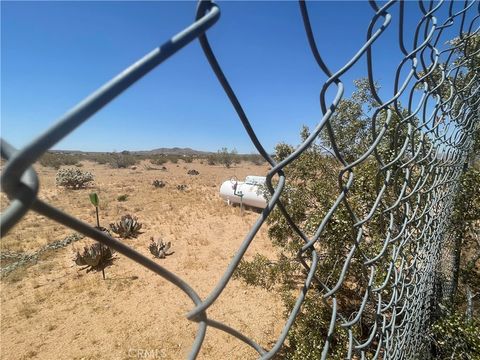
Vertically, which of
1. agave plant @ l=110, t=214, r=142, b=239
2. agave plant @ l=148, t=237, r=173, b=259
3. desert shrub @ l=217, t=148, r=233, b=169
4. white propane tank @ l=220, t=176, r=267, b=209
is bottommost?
agave plant @ l=148, t=237, r=173, b=259

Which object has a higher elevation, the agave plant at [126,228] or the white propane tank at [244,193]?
the white propane tank at [244,193]

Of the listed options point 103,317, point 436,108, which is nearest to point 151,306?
point 103,317

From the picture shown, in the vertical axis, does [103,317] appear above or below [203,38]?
below

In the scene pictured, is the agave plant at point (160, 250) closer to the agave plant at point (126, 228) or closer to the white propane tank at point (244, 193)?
the agave plant at point (126, 228)

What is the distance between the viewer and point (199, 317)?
46 centimetres

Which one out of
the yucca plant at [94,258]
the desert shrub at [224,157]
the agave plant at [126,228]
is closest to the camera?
the yucca plant at [94,258]

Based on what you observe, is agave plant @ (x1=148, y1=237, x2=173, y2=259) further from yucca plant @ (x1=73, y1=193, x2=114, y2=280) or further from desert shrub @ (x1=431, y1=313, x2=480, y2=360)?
desert shrub @ (x1=431, y1=313, x2=480, y2=360)

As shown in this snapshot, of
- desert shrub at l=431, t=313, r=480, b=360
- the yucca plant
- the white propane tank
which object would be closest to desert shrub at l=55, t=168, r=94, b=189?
the white propane tank

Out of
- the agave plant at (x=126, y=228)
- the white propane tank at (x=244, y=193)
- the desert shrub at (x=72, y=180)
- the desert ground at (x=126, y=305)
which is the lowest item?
the desert ground at (x=126, y=305)

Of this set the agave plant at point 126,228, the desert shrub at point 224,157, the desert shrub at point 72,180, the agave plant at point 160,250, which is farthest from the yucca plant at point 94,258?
the desert shrub at point 224,157

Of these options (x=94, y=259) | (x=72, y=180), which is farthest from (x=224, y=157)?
(x=94, y=259)

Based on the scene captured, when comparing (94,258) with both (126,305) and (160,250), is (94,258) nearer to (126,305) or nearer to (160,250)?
(160,250)

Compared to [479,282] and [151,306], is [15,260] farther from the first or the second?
[479,282]

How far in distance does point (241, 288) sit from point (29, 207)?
6.17m
